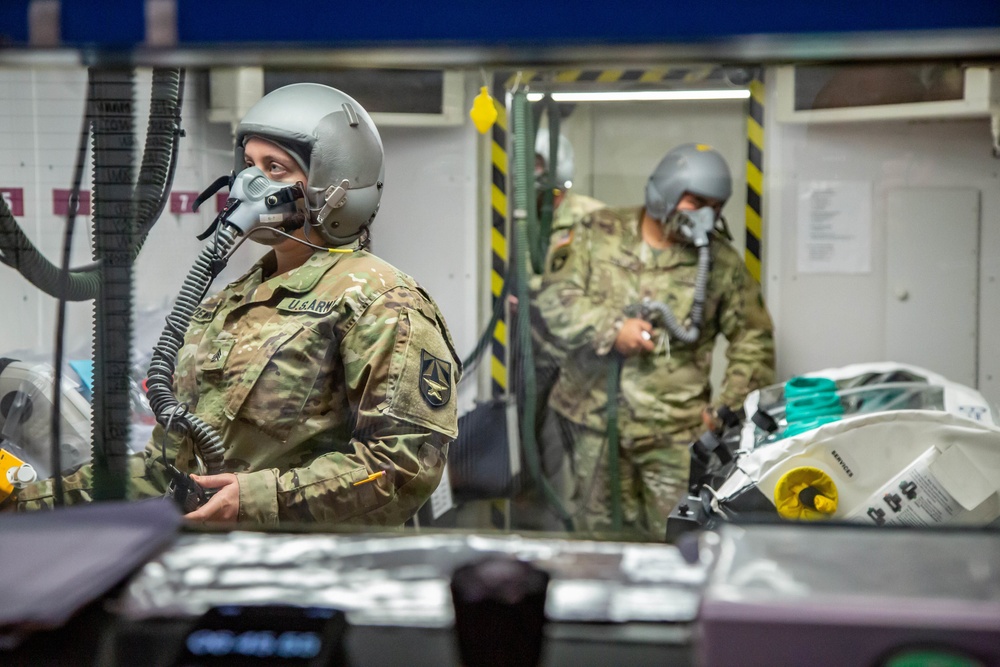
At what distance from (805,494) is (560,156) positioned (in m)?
2.12

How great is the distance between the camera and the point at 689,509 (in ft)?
5.46

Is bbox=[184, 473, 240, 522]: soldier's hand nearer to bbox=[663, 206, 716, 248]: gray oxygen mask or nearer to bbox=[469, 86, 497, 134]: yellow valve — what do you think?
bbox=[469, 86, 497, 134]: yellow valve

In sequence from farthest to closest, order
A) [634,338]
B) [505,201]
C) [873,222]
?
[634,338] < [505,201] < [873,222]

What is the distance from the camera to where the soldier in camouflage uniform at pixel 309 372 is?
4.21ft

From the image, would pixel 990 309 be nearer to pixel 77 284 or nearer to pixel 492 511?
pixel 492 511

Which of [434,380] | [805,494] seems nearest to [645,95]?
[805,494]

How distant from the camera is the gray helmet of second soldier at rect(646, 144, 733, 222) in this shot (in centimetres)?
299

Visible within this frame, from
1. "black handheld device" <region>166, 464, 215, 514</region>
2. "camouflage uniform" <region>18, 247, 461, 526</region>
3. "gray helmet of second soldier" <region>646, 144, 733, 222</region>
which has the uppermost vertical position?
"gray helmet of second soldier" <region>646, 144, 733, 222</region>

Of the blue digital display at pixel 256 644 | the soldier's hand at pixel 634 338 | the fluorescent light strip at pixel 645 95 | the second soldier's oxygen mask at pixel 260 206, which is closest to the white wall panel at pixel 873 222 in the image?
the fluorescent light strip at pixel 645 95

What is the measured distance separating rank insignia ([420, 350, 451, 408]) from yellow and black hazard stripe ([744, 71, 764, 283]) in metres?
1.46

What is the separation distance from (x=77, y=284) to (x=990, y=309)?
1.58 metres

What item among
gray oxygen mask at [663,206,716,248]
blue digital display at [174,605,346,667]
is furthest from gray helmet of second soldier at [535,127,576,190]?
blue digital display at [174,605,346,667]

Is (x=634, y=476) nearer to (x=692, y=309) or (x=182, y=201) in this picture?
(x=692, y=309)

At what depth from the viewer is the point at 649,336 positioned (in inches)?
130
